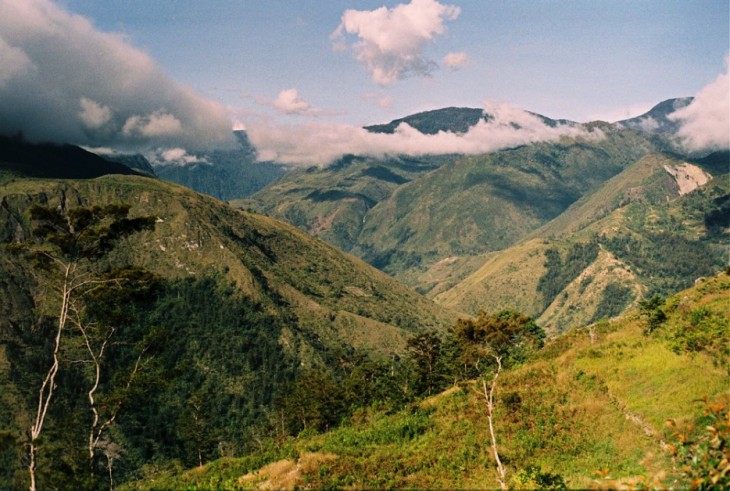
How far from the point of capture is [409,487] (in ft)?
100

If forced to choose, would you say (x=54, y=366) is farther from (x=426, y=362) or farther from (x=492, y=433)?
(x=426, y=362)

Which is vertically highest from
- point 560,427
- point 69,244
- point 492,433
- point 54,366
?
point 69,244

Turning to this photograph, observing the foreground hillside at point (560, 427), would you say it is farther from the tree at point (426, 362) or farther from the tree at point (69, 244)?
the tree at point (426, 362)

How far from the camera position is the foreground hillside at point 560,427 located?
30688mm

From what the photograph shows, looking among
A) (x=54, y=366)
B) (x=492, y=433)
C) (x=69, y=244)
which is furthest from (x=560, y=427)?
(x=69, y=244)

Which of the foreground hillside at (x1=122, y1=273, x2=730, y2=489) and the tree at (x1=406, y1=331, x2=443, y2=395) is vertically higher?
the foreground hillside at (x1=122, y1=273, x2=730, y2=489)

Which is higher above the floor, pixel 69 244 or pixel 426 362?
pixel 69 244

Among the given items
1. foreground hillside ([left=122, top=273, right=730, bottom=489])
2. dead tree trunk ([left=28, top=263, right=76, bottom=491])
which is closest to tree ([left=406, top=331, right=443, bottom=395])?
foreground hillside ([left=122, top=273, right=730, bottom=489])

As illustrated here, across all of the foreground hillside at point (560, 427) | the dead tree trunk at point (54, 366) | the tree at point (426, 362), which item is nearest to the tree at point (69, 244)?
the dead tree trunk at point (54, 366)

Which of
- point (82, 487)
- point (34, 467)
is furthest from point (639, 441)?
point (34, 467)

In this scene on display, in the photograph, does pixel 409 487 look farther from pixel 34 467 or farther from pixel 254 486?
pixel 34 467

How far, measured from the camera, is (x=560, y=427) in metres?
37.3

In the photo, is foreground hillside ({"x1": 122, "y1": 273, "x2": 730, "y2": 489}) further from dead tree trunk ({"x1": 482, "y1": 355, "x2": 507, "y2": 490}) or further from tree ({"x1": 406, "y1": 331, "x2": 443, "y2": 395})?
tree ({"x1": 406, "y1": 331, "x2": 443, "y2": 395})

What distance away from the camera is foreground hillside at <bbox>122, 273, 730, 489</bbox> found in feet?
101
